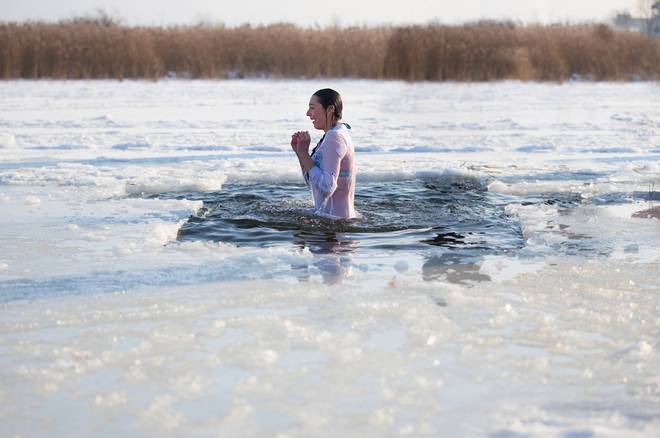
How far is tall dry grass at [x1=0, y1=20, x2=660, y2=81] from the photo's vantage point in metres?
21.1

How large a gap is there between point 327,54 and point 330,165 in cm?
1708

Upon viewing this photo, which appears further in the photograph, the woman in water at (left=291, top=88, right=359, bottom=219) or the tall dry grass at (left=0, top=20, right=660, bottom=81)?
the tall dry grass at (left=0, top=20, right=660, bottom=81)

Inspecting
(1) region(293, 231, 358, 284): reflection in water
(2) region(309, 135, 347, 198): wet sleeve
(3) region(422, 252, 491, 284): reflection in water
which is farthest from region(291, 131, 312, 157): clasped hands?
(3) region(422, 252, 491, 284): reflection in water

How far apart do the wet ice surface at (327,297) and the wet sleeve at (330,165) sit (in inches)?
13.4

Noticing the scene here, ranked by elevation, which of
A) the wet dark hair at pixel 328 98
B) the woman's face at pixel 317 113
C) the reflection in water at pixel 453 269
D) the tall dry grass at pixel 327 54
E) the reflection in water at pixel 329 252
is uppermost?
the tall dry grass at pixel 327 54

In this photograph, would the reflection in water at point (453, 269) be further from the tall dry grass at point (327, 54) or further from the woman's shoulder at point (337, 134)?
the tall dry grass at point (327, 54)

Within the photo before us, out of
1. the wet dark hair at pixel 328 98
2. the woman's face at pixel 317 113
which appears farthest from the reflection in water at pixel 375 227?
the wet dark hair at pixel 328 98

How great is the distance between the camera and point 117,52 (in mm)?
22062

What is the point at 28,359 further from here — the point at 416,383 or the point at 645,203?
the point at 645,203

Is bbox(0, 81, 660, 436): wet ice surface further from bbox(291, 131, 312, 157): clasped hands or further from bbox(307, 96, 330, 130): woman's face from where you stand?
bbox(307, 96, 330, 130): woman's face

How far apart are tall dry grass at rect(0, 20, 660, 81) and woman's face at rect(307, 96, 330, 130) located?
49.4 feet

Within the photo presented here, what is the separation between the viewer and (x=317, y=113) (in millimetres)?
6000

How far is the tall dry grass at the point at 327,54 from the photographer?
21.1m

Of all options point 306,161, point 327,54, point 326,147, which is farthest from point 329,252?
point 327,54
